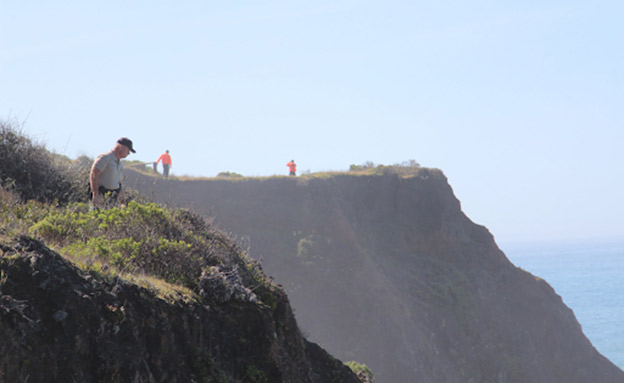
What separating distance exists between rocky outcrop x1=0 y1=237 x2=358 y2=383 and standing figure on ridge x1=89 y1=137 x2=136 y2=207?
307 cm

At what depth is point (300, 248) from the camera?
42.5 metres

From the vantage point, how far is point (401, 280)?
1713 inches

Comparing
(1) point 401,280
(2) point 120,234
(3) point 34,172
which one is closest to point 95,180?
(3) point 34,172

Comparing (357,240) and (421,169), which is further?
(421,169)

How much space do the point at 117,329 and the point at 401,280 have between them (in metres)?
39.5

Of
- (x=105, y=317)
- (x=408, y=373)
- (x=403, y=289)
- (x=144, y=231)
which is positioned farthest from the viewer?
(x=403, y=289)

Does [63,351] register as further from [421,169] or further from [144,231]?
[421,169]

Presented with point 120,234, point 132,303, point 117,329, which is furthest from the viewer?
point 120,234

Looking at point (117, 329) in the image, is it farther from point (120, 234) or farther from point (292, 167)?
point (292, 167)

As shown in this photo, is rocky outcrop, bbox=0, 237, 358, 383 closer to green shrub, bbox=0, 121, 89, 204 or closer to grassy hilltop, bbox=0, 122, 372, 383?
grassy hilltop, bbox=0, 122, 372, 383

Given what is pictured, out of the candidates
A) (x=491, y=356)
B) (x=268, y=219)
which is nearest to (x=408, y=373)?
(x=491, y=356)

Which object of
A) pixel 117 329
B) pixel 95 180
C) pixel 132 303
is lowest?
pixel 117 329

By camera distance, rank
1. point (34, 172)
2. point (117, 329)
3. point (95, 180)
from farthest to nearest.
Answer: point (34, 172), point (95, 180), point (117, 329)

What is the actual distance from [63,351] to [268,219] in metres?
39.3
